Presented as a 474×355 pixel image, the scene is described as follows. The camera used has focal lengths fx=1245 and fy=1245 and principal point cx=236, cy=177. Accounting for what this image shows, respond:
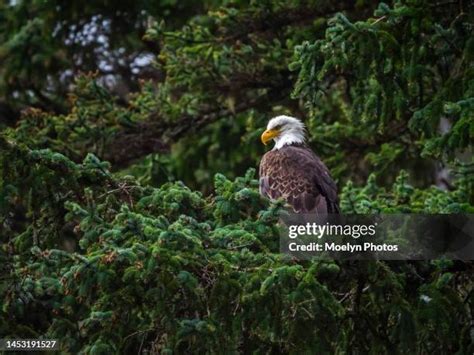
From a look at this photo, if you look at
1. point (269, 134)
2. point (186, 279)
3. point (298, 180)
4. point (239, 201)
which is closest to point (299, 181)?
point (298, 180)

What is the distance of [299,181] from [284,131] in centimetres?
119

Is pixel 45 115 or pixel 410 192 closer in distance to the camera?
pixel 410 192

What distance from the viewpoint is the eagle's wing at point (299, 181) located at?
350 inches

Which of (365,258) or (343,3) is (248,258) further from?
(343,3)

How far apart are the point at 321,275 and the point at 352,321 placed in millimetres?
379

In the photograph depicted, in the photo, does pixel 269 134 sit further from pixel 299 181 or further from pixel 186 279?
pixel 186 279

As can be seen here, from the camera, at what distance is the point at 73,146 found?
11641 mm

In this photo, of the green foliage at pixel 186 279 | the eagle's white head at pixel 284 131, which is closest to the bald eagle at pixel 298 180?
the eagle's white head at pixel 284 131

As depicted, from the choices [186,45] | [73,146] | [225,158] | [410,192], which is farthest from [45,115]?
[410,192]

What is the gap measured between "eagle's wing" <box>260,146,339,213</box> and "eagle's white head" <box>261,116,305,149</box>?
0.42 m

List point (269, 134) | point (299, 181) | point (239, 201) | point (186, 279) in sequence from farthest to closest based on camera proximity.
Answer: point (269, 134)
point (299, 181)
point (239, 201)
point (186, 279)

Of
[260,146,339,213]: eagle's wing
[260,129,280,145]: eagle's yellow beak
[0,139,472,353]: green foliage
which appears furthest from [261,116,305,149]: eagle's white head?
[0,139,472,353]: green foliage

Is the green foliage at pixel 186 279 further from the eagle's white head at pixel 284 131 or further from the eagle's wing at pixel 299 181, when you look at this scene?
the eagle's white head at pixel 284 131

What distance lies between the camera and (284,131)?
10266 mm
